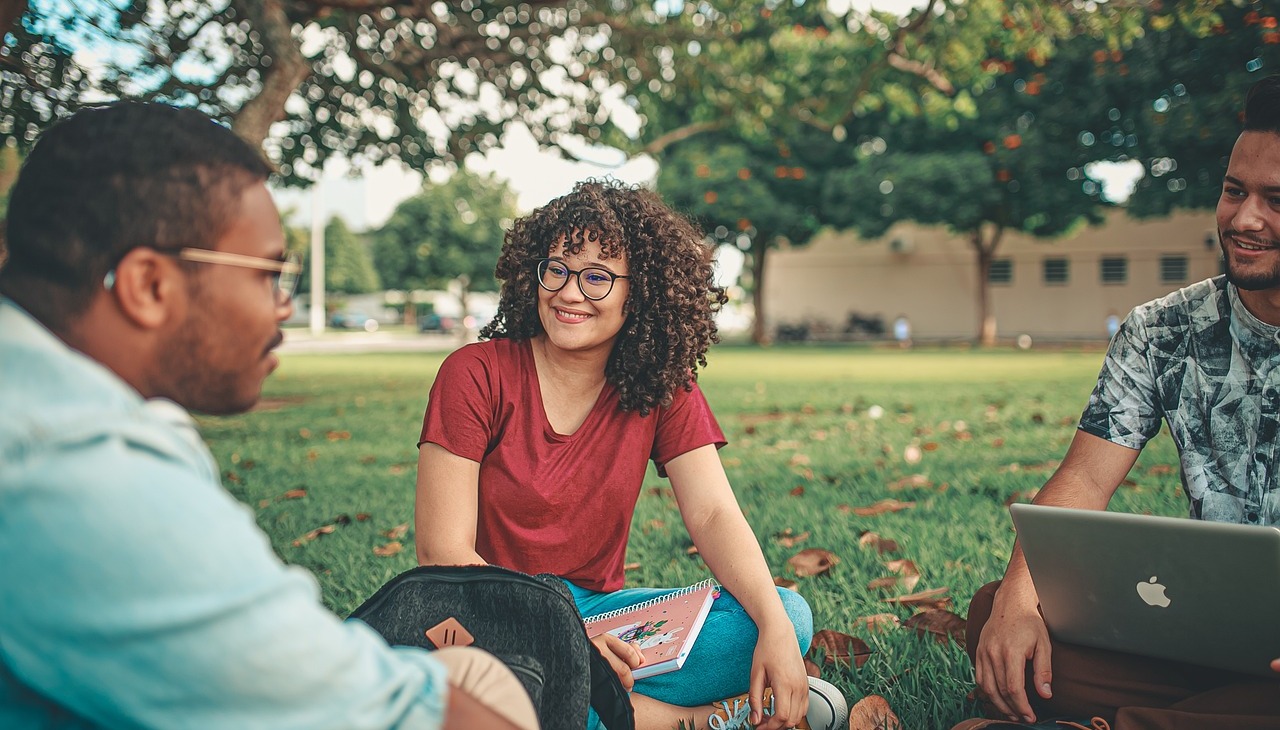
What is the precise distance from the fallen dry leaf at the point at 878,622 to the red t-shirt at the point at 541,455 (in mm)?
959

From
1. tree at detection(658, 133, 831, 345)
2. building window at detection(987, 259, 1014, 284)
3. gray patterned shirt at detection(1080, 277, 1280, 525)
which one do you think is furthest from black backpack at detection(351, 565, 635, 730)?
building window at detection(987, 259, 1014, 284)

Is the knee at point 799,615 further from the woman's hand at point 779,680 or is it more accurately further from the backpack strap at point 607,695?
the backpack strap at point 607,695

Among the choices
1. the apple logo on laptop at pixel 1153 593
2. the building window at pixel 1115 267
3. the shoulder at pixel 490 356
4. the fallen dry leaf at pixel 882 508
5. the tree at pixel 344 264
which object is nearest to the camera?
the apple logo on laptop at pixel 1153 593

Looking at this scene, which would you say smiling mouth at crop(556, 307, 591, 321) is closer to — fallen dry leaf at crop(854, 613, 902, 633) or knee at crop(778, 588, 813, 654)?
knee at crop(778, 588, 813, 654)

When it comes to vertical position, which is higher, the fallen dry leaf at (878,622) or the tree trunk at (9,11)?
the tree trunk at (9,11)

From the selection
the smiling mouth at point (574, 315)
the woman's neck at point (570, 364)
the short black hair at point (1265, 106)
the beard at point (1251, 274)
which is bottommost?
the woman's neck at point (570, 364)

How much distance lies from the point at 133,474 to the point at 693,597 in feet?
5.52

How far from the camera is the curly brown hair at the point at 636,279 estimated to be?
8.77 ft

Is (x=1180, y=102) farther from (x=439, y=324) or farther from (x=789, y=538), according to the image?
(x=439, y=324)

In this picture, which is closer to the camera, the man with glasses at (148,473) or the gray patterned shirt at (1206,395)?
the man with glasses at (148,473)

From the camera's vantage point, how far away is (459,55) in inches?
376

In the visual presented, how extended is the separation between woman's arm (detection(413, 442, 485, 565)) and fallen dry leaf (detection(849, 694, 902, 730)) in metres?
1.02

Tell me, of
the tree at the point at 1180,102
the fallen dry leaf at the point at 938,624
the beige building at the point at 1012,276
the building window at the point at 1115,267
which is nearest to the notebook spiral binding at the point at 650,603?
the fallen dry leaf at the point at 938,624

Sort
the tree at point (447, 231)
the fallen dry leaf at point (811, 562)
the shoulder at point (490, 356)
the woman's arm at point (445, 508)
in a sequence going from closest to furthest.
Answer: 1. the woman's arm at point (445, 508)
2. the shoulder at point (490, 356)
3. the fallen dry leaf at point (811, 562)
4. the tree at point (447, 231)
